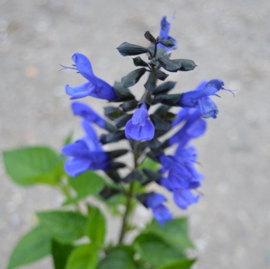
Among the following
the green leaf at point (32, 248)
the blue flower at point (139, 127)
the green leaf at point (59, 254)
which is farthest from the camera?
the green leaf at point (32, 248)

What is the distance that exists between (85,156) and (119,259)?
274mm

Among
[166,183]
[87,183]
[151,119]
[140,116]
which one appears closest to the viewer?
[140,116]

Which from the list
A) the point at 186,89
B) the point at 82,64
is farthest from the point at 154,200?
the point at 186,89

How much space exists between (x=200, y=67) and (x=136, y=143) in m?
1.47

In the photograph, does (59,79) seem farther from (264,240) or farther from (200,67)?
(264,240)

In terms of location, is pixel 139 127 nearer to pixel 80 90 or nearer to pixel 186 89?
pixel 80 90

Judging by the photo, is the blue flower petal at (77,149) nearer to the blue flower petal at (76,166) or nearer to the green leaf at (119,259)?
the blue flower petal at (76,166)

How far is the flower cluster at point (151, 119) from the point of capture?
0.57 m

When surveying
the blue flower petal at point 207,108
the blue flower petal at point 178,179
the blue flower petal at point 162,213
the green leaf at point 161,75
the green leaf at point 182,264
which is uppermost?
the green leaf at point 161,75

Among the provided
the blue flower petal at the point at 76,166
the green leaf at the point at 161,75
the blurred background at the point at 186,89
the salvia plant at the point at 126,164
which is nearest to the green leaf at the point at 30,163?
the salvia plant at the point at 126,164

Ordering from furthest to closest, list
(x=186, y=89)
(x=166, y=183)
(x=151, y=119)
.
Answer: (x=186, y=89), (x=166, y=183), (x=151, y=119)

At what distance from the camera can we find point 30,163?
3.14 ft

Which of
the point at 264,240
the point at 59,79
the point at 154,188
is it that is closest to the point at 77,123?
the point at 59,79

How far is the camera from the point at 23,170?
947mm
